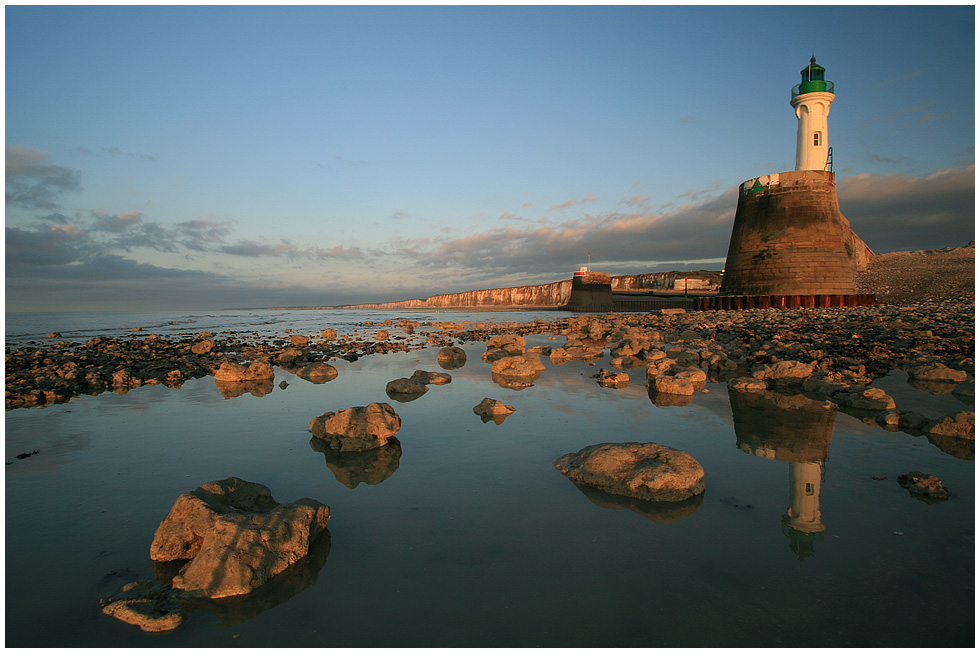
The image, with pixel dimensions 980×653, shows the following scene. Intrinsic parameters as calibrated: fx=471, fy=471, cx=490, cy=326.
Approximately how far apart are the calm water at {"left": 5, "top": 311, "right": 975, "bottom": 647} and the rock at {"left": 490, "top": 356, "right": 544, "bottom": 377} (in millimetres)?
3657

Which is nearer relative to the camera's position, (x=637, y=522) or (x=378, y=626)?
(x=378, y=626)

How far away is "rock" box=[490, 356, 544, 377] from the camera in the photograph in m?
9.60

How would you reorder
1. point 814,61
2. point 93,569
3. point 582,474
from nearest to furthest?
point 93,569 → point 582,474 → point 814,61

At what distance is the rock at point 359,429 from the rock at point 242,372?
490cm

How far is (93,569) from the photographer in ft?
9.42

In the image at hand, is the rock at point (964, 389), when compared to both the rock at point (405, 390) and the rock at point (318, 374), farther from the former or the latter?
the rock at point (318, 374)

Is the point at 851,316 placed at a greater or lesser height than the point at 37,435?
greater

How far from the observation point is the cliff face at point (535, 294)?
72.7 meters

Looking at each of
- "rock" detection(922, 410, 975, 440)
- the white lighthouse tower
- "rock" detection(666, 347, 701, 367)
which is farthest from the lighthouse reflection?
the white lighthouse tower

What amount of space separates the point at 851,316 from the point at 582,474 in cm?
1675

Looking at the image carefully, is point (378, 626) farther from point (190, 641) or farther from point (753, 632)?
point (753, 632)

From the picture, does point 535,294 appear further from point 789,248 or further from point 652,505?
point 652,505

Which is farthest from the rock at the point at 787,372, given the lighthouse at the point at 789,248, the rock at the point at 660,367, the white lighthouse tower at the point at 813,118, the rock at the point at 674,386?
the white lighthouse tower at the point at 813,118

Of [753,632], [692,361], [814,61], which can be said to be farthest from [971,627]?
[814,61]
